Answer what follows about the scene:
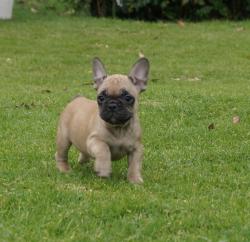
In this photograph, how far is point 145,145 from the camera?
8.96 metres

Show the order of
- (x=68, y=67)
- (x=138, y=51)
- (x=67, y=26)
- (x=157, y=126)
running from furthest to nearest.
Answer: (x=67, y=26)
(x=138, y=51)
(x=68, y=67)
(x=157, y=126)

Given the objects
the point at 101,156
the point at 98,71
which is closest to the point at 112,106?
the point at 101,156

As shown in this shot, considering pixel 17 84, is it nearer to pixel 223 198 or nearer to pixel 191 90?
pixel 191 90

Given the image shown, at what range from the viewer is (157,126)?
987cm

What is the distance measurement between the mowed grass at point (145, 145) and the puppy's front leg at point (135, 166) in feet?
0.38

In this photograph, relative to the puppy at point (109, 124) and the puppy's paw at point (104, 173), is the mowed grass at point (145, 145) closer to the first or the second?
the puppy's paw at point (104, 173)

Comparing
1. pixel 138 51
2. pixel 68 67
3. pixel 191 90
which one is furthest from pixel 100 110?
pixel 138 51

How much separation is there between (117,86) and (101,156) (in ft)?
2.07

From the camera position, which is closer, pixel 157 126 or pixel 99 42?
pixel 157 126

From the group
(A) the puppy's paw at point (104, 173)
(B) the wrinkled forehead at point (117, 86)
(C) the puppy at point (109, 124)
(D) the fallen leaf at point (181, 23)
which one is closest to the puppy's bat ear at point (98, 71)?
(C) the puppy at point (109, 124)

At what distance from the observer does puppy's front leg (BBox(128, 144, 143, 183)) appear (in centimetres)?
722

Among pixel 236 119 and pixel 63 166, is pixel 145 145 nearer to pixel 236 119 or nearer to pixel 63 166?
pixel 63 166

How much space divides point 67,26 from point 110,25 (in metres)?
1.08

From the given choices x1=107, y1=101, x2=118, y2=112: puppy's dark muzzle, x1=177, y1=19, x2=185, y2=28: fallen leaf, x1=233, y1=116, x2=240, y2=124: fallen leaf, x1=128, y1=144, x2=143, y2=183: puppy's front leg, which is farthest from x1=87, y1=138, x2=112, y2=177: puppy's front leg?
x1=177, y1=19, x2=185, y2=28: fallen leaf
